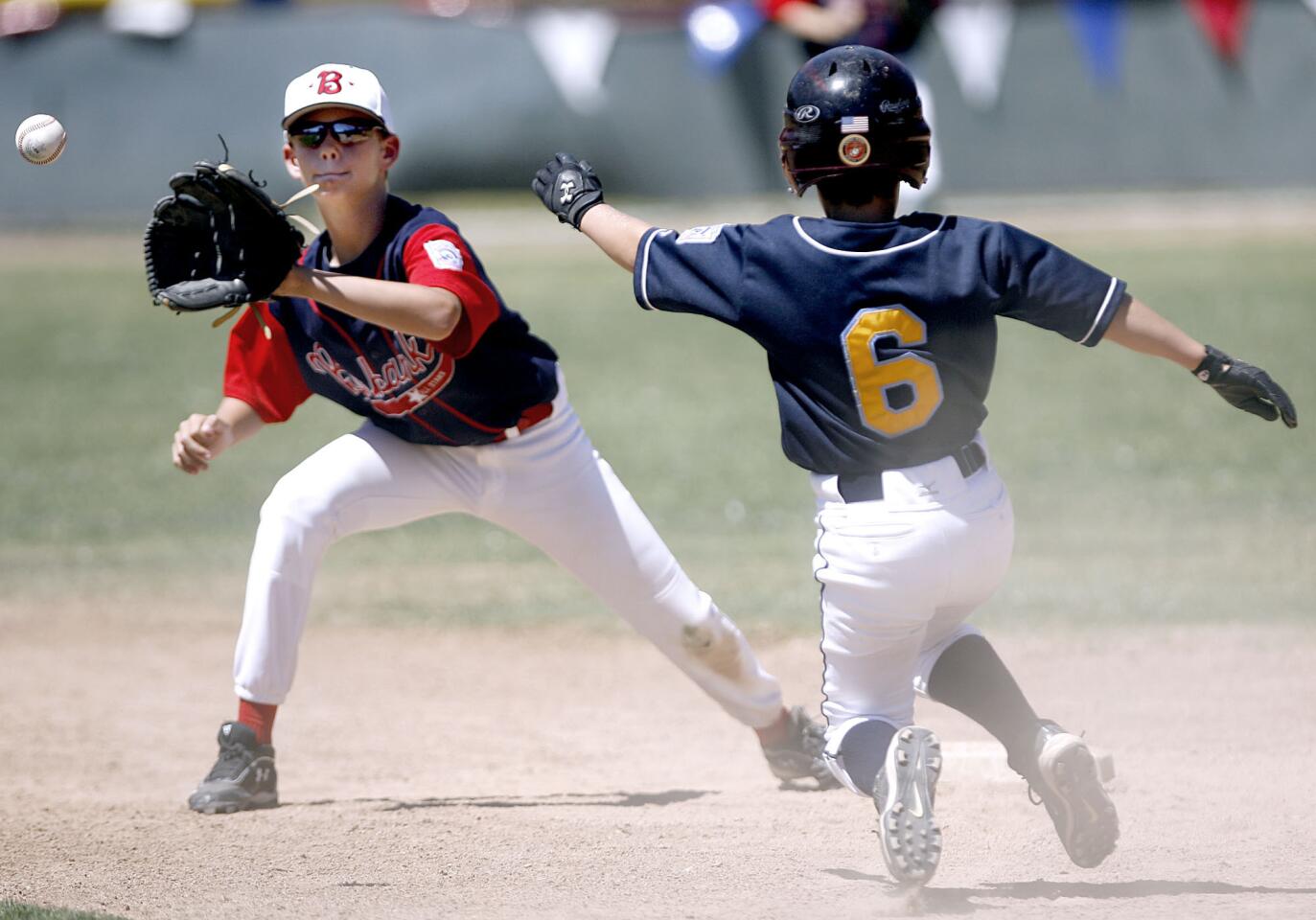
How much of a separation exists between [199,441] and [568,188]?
1285 millimetres

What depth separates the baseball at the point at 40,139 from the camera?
12.2 ft

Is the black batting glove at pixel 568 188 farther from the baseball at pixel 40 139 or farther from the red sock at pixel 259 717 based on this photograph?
the red sock at pixel 259 717

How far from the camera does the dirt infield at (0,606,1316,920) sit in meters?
3.34

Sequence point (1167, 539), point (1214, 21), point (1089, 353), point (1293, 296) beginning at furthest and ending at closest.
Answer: point (1214, 21) → point (1293, 296) → point (1089, 353) → point (1167, 539)

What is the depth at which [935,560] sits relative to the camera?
311cm

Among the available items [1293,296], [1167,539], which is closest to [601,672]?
[1167,539]

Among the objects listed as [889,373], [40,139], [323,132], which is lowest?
[889,373]

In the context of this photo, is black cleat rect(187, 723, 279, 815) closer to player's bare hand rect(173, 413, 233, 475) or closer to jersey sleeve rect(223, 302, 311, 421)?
player's bare hand rect(173, 413, 233, 475)

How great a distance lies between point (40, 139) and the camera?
3.73m

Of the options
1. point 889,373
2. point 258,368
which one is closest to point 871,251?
point 889,373

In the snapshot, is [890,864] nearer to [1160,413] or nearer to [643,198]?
[1160,413]

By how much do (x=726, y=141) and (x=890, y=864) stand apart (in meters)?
15.1

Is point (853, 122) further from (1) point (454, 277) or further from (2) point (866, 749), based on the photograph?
(2) point (866, 749)

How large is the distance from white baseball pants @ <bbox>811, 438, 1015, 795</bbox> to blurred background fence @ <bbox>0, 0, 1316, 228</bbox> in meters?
14.0
